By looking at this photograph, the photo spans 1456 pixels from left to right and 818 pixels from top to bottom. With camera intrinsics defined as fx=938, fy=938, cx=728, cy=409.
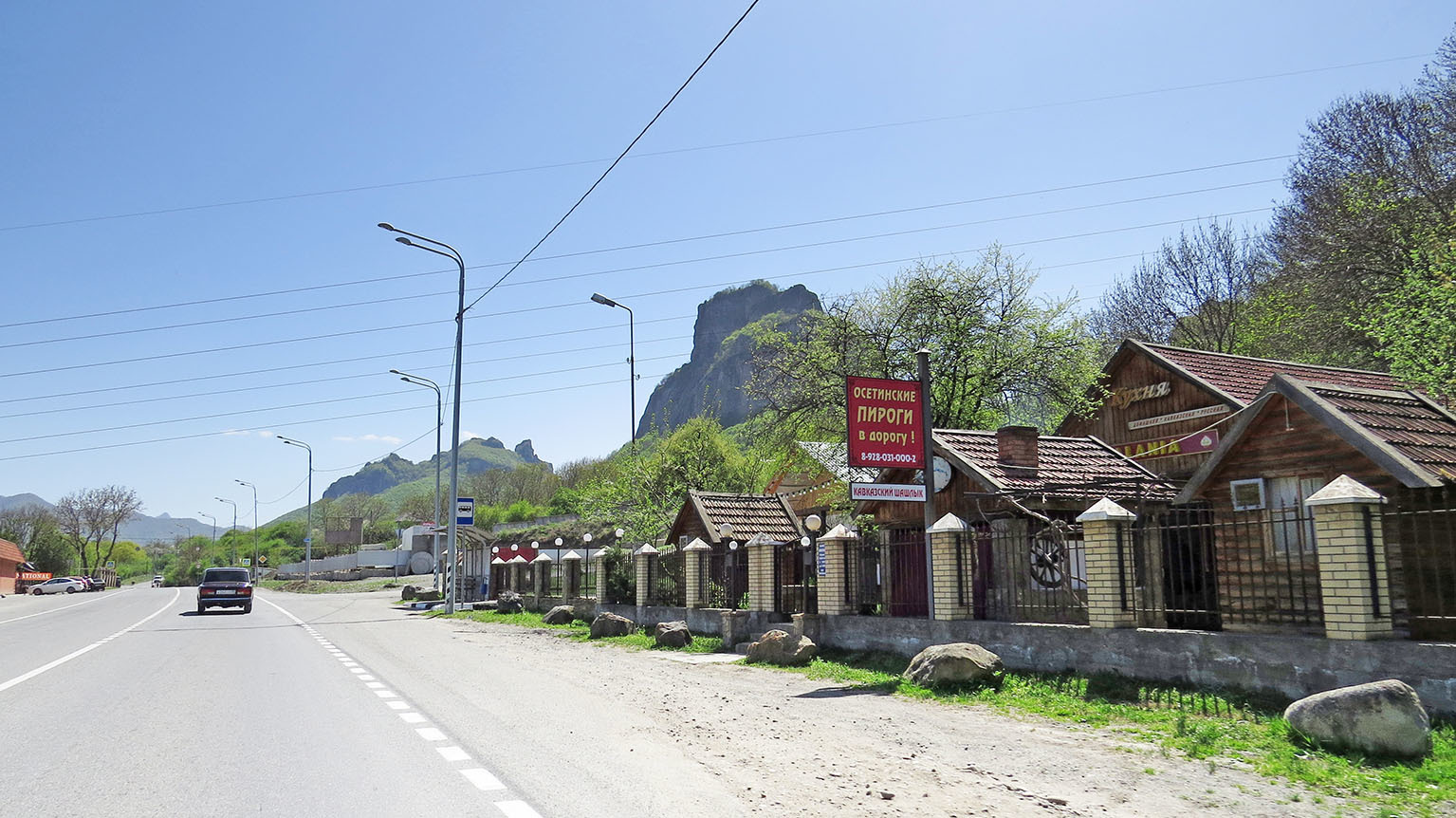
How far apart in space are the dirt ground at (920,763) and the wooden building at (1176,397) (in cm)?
1346

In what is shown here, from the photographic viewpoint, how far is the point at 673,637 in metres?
20.5

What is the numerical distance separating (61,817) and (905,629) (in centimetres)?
1197

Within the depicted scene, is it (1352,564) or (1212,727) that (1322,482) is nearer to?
(1352,564)

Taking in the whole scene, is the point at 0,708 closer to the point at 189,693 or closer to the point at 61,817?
the point at 189,693

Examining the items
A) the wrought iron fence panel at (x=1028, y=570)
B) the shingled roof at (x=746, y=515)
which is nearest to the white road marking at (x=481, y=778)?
the wrought iron fence panel at (x=1028, y=570)

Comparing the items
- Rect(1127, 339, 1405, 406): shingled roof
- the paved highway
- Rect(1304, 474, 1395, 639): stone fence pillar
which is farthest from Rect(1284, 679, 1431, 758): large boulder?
Rect(1127, 339, 1405, 406): shingled roof

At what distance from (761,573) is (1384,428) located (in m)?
11.5

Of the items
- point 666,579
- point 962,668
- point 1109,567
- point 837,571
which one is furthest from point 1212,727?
point 666,579

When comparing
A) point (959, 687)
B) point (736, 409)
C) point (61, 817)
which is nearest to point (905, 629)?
point (959, 687)

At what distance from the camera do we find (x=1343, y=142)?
2989 cm

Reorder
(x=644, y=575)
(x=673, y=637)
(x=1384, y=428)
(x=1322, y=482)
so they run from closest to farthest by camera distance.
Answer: (x=1384, y=428) → (x=1322, y=482) → (x=673, y=637) → (x=644, y=575)

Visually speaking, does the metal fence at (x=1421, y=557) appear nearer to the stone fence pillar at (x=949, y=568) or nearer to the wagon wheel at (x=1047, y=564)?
the wagon wheel at (x=1047, y=564)

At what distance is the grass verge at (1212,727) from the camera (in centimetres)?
706

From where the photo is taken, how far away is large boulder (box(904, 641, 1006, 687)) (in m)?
12.3
